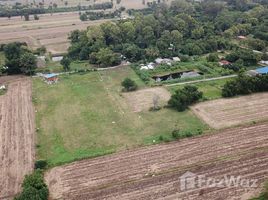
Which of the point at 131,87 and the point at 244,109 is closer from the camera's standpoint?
the point at 244,109

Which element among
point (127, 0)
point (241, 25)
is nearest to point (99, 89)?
point (241, 25)

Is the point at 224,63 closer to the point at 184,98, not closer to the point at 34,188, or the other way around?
the point at 184,98

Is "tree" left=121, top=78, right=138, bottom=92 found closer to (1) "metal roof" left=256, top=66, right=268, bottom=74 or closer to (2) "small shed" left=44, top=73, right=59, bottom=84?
(2) "small shed" left=44, top=73, right=59, bottom=84

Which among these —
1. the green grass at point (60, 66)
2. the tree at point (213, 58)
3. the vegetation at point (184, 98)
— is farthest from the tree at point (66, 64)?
the tree at point (213, 58)

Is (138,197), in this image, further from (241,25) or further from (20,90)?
(241,25)

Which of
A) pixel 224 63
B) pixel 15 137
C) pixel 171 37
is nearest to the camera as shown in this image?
pixel 15 137

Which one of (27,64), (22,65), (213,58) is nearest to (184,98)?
(213,58)

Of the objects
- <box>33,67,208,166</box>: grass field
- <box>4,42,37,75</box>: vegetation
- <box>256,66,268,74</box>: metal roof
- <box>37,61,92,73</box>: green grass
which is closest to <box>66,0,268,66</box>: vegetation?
<box>37,61,92,73</box>: green grass
